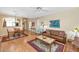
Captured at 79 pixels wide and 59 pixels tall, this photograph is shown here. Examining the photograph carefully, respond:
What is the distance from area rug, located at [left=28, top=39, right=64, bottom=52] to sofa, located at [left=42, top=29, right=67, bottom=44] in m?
0.10

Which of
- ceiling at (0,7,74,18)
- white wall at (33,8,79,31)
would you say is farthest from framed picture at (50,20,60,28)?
ceiling at (0,7,74,18)

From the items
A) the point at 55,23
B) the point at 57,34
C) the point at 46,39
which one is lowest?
the point at 46,39

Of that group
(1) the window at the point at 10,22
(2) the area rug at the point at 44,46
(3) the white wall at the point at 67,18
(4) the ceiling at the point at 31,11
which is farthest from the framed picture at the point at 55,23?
(1) the window at the point at 10,22

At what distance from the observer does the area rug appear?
1.70 meters

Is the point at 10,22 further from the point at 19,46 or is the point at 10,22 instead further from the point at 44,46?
the point at 44,46

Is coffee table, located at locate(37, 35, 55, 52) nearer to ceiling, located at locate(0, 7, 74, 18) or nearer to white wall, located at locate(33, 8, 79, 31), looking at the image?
white wall, located at locate(33, 8, 79, 31)

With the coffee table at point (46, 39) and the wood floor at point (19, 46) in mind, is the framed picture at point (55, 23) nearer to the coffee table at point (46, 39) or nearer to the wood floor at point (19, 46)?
the coffee table at point (46, 39)

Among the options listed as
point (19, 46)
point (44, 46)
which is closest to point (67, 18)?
point (44, 46)

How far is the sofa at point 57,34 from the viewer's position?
5.59 ft

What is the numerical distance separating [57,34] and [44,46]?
363 mm

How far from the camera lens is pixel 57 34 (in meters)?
1.75
